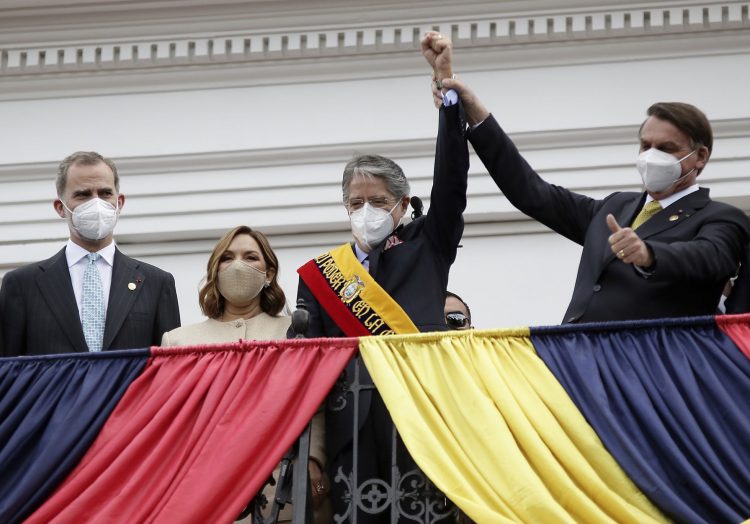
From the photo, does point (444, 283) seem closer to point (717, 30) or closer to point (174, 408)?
point (174, 408)

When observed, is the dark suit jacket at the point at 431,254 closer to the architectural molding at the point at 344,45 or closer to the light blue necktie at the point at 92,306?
the light blue necktie at the point at 92,306

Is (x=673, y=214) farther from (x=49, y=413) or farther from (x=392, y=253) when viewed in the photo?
(x=49, y=413)

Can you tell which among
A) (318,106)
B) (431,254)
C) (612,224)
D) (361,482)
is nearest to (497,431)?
(361,482)

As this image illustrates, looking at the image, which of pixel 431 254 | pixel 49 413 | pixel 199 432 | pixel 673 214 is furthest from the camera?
pixel 431 254

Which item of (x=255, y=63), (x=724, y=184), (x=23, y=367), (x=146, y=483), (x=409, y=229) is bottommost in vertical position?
(x=146, y=483)

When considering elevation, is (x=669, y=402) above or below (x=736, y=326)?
below

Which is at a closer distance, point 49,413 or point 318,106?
point 49,413

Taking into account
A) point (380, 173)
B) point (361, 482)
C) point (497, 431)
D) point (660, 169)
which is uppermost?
point (380, 173)

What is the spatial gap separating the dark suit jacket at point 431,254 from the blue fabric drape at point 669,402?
24.1 inches

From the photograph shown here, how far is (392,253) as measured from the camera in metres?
7.79

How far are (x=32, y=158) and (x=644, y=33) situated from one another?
12.1 ft

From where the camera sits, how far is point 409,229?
25.8 feet

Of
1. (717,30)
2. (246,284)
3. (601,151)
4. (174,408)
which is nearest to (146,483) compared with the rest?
(174,408)

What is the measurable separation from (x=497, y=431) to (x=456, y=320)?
5.48ft
